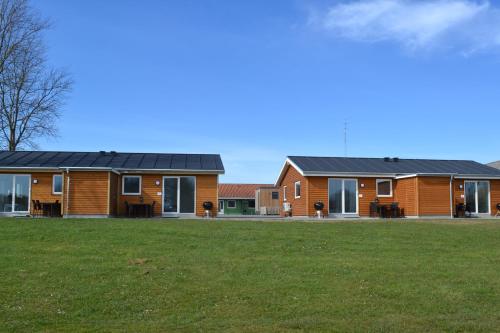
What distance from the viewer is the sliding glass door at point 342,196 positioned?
2744 centimetres

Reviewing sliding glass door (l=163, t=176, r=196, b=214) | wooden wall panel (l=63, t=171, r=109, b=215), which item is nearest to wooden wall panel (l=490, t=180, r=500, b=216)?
sliding glass door (l=163, t=176, r=196, b=214)

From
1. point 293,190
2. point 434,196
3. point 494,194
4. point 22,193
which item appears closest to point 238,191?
point 293,190

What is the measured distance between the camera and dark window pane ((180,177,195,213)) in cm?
2659

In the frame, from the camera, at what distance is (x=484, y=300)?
32.1ft

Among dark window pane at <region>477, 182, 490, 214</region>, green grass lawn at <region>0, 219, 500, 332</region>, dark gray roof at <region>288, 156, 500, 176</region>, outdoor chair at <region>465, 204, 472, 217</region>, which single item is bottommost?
green grass lawn at <region>0, 219, 500, 332</region>

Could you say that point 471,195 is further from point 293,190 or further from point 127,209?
point 127,209

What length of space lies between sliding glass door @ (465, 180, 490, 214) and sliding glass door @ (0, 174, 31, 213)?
21.5m

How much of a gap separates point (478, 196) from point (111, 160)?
18.7 meters

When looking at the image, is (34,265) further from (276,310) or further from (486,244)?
(486,244)

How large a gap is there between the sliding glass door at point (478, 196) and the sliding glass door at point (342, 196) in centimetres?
606

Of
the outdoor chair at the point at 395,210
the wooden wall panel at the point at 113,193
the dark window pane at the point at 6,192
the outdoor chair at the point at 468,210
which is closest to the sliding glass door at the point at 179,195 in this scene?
the wooden wall panel at the point at 113,193

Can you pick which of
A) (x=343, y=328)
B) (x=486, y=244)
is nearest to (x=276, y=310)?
(x=343, y=328)

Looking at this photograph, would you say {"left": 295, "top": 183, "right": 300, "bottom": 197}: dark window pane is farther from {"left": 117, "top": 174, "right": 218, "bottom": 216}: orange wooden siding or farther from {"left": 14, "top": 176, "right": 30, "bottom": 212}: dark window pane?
{"left": 14, "top": 176, "right": 30, "bottom": 212}: dark window pane

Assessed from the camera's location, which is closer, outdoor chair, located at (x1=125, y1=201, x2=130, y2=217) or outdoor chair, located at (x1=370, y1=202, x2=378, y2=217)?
outdoor chair, located at (x1=125, y1=201, x2=130, y2=217)
